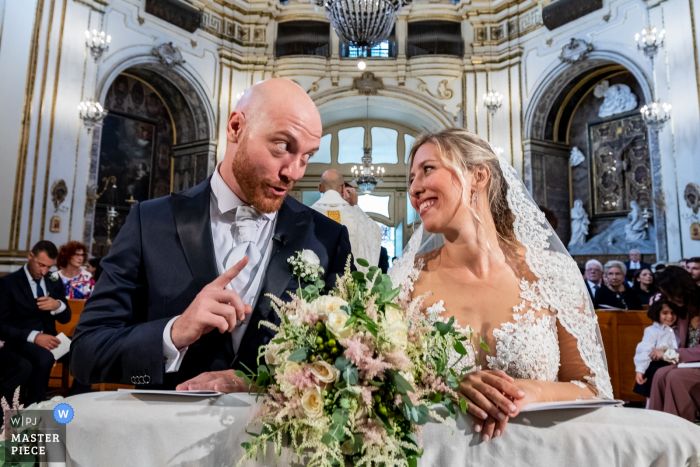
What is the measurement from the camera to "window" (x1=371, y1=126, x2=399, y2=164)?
1435 centimetres

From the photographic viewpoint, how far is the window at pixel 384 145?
14.4m

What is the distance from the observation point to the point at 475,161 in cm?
191

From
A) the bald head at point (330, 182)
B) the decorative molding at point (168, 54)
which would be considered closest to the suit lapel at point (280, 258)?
the bald head at point (330, 182)

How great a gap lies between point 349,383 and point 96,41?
999 centimetres

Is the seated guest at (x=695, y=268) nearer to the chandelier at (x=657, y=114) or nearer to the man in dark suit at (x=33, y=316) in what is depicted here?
the chandelier at (x=657, y=114)

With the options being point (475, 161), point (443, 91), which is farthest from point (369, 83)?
point (475, 161)

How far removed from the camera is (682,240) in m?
7.78

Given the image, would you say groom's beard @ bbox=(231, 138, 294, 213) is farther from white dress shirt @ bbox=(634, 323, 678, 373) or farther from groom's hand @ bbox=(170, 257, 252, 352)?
white dress shirt @ bbox=(634, 323, 678, 373)

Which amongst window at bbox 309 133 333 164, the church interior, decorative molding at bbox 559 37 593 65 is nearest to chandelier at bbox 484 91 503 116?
the church interior

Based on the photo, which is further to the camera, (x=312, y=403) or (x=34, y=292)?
(x=34, y=292)

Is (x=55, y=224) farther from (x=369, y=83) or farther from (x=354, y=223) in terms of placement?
(x=369, y=83)

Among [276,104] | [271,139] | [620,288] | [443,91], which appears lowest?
[620,288]

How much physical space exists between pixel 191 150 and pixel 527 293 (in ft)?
35.3

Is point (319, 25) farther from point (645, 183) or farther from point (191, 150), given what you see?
point (645, 183)
